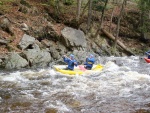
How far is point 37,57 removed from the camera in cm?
1391

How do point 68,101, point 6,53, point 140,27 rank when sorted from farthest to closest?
point 140,27
point 6,53
point 68,101

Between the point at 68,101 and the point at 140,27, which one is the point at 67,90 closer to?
the point at 68,101

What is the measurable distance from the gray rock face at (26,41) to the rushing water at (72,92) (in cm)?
266

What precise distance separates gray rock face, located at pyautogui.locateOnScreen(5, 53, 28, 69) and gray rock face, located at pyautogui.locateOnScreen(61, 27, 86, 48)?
462 centimetres

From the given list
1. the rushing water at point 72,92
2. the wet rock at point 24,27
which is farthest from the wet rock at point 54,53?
the rushing water at point 72,92

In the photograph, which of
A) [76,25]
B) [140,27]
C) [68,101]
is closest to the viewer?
[68,101]

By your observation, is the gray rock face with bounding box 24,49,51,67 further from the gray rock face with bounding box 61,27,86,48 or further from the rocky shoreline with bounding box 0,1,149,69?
the gray rock face with bounding box 61,27,86,48

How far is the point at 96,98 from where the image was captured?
8203 mm

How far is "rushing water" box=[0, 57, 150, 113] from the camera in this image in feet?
23.6

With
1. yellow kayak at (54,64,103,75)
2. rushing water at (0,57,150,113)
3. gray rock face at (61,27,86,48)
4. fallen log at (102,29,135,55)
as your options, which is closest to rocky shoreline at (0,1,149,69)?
gray rock face at (61,27,86,48)

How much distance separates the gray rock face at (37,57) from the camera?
44.4 feet

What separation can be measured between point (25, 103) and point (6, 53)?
20.8 ft

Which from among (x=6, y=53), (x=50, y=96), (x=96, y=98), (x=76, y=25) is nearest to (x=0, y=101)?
(x=50, y=96)

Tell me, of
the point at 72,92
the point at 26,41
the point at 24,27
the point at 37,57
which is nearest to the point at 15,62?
the point at 37,57
